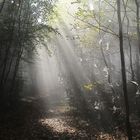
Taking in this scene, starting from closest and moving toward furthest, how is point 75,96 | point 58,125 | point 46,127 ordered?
1. point 46,127
2. point 58,125
3. point 75,96

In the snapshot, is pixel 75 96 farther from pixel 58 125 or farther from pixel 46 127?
pixel 46 127

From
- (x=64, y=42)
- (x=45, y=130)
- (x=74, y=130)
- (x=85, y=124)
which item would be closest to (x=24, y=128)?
(x=45, y=130)

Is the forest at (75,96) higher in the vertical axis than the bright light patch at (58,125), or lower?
higher

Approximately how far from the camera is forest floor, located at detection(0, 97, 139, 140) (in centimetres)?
1455

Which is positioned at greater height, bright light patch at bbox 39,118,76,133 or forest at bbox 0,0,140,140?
forest at bbox 0,0,140,140

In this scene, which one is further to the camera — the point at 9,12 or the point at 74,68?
the point at 74,68

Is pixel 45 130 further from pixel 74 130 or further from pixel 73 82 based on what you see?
pixel 73 82

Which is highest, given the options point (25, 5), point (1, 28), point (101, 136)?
point (25, 5)

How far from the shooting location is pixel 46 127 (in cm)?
1686

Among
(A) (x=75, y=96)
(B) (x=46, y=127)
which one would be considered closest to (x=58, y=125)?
(B) (x=46, y=127)

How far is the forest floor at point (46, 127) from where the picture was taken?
47.7ft

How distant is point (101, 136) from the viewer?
49.3 feet

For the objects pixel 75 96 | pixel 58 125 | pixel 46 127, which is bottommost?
pixel 58 125

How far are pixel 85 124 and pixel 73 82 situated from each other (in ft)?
54.3
